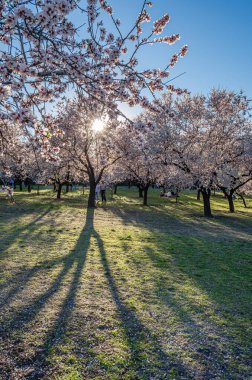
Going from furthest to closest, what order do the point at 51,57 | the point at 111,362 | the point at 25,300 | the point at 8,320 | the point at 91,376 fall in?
the point at 25,300 < the point at 8,320 < the point at 51,57 < the point at 111,362 < the point at 91,376

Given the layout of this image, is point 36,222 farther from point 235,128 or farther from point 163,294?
point 235,128

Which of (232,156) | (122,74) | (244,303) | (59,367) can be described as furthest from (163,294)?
(232,156)

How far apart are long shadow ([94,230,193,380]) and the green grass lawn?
18 mm

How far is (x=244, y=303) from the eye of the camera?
26.7ft

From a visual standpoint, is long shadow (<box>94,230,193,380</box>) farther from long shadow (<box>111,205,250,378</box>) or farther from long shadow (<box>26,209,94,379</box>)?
long shadow (<box>26,209,94,379</box>)

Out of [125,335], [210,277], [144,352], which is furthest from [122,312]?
[210,277]

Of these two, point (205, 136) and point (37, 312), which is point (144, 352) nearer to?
point (37, 312)

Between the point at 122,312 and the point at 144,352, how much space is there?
5.49ft

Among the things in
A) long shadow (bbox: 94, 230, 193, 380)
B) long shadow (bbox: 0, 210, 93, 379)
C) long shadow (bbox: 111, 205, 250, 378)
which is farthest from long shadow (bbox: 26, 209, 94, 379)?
long shadow (bbox: 111, 205, 250, 378)

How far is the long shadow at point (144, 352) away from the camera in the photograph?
16.8ft

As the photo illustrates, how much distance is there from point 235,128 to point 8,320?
88.9 ft

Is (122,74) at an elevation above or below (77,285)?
above

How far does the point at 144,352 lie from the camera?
568cm

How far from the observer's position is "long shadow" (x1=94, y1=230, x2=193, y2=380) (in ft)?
16.8
